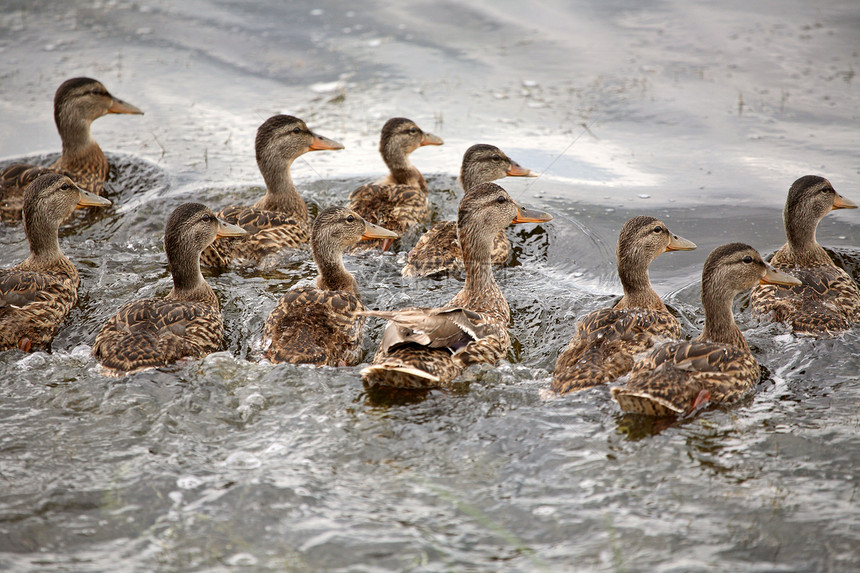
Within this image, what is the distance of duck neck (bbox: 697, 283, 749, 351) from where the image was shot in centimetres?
628

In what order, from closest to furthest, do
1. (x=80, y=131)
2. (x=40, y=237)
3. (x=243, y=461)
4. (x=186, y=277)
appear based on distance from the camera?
(x=243, y=461) < (x=186, y=277) < (x=40, y=237) < (x=80, y=131)

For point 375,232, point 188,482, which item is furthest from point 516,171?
point 188,482

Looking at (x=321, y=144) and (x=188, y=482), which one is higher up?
(x=321, y=144)

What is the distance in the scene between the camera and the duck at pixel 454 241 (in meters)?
7.85

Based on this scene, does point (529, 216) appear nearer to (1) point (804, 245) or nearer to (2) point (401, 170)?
(2) point (401, 170)

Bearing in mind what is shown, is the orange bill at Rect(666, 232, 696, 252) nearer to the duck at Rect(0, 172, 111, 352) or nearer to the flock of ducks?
the flock of ducks

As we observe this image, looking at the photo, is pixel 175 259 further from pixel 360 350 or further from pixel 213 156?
pixel 213 156

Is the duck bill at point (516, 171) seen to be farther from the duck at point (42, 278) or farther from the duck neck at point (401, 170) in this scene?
the duck at point (42, 278)

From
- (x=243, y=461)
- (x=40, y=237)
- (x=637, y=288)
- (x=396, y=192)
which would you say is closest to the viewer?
(x=243, y=461)

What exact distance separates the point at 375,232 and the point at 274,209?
1.72 meters

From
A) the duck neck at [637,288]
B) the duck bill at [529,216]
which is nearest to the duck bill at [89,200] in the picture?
the duck bill at [529,216]

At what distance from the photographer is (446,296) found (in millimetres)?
7660

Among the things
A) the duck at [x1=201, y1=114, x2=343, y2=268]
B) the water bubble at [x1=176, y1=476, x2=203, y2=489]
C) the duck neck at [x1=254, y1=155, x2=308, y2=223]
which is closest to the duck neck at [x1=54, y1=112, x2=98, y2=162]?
the duck at [x1=201, y1=114, x2=343, y2=268]

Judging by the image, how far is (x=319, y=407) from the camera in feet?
18.1
